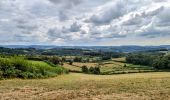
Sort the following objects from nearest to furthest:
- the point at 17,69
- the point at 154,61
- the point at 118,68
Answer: the point at 17,69 < the point at 154,61 < the point at 118,68

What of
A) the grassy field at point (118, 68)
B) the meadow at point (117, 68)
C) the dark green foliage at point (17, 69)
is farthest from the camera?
the grassy field at point (118, 68)

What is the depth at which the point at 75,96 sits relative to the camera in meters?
24.0

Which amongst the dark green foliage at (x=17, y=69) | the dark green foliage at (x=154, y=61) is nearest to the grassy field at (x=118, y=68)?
the dark green foliage at (x=154, y=61)

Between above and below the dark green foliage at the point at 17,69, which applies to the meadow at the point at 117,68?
below

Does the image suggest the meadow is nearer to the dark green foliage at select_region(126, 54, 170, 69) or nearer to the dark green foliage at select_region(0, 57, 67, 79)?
the dark green foliage at select_region(126, 54, 170, 69)

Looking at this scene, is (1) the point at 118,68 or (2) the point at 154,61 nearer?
(2) the point at 154,61

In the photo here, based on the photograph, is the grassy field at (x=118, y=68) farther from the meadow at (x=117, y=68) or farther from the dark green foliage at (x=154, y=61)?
the dark green foliage at (x=154, y=61)

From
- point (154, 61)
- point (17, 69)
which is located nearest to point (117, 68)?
point (154, 61)

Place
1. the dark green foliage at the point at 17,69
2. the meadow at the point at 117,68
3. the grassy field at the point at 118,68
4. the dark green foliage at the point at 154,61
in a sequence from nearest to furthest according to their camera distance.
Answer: the dark green foliage at the point at 17,69 → the dark green foliage at the point at 154,61 → the meadow at the point at 117,68 → the grassy field at the point at 118,68

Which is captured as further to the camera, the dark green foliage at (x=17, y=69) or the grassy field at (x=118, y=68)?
the grassy field at (x=118, y=68)

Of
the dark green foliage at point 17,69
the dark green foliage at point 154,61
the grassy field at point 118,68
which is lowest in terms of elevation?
the grassy field at point 118,68

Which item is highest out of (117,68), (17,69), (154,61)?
(17,69)

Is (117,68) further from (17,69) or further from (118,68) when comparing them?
(17,69)

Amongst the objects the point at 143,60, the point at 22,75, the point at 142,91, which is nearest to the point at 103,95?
the point at 142,91
